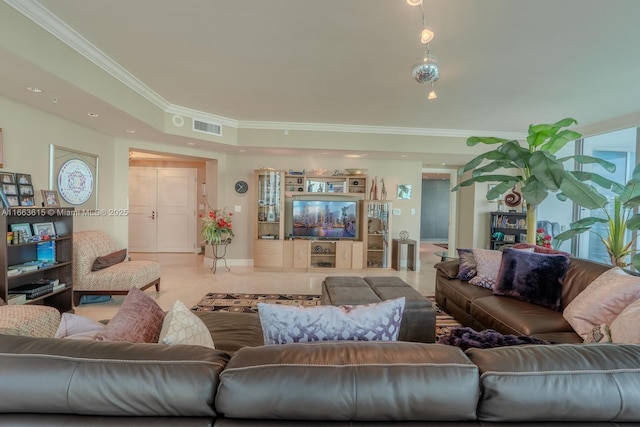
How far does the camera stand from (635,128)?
4.68 meters

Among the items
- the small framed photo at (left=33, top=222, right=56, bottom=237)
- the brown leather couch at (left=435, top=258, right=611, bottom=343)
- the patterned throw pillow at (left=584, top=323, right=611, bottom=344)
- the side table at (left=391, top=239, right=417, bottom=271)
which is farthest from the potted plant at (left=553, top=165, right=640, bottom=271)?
the small framed photo at (left=33, top=222, right=56, bottom=237)

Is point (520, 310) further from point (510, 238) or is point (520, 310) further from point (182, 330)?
point (510, 238)

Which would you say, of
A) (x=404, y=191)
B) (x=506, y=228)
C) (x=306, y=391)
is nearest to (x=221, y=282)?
(x=404, y=191)

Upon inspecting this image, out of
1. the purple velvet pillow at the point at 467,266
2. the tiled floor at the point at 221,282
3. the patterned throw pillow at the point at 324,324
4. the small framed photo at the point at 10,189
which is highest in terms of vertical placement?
the small framed photo at the point at 10,189

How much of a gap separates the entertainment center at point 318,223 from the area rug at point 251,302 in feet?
5.78

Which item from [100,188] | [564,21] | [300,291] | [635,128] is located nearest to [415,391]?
[564,21]

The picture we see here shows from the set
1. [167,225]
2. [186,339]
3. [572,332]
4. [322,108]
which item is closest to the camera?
[186,339]

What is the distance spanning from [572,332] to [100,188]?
5648 millimetres

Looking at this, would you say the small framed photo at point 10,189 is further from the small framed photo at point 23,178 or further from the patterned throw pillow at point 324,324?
the patterned throw pillow at point 324,324

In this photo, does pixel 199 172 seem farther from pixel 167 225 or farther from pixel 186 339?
pixel 186 339

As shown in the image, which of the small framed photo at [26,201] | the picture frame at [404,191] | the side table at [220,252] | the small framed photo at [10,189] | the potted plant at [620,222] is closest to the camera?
the potted plant at [620,222]

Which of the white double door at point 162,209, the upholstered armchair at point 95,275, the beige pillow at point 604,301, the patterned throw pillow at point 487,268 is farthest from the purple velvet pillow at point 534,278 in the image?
the white double door at point 162,209

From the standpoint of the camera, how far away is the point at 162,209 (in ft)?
24.3

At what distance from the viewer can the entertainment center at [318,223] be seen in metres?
5.97
